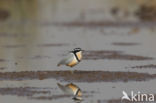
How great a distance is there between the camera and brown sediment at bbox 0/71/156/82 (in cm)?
1508

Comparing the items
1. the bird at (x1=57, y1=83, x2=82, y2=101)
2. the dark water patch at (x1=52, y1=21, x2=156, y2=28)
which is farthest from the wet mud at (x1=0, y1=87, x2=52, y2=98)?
the dark water patch at (x1=52, y1=21, x2=156, y2=28)

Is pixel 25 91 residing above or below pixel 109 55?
below

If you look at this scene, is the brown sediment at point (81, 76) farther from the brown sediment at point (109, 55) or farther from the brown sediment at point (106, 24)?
the brown sediment at point (106, 24)

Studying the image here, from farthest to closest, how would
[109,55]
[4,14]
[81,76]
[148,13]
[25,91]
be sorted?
[4,14] → [148,13] → [109,55] → [81,76] → [25,91]

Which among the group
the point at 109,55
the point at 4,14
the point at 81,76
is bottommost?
the point at 81,76

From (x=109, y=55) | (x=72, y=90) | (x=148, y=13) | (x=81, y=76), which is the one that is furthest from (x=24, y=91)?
(x=148, y=13)

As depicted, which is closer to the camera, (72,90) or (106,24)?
(72,90)

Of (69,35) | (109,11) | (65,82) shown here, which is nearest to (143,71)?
(65,82)

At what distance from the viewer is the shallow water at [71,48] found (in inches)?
542

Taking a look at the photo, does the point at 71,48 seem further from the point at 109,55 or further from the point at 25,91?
the point at 25,91

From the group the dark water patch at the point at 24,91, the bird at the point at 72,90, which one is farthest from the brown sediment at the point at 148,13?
the dark water patch at the point at 24,91

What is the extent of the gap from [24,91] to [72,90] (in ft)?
3.56

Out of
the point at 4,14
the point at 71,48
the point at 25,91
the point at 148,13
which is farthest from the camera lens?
the point at 4,14

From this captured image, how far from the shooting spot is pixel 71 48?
23.0 meters
